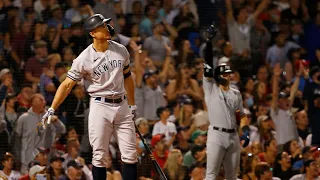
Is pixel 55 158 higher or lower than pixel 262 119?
lower

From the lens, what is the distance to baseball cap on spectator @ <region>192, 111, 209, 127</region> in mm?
14844

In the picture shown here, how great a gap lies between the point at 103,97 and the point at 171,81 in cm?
560


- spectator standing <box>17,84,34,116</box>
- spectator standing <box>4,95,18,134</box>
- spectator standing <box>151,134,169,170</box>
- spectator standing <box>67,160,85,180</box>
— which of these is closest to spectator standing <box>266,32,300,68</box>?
spectator standing <box>151,134,169,170</box>

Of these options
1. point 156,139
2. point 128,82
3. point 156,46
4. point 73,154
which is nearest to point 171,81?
point 156,46

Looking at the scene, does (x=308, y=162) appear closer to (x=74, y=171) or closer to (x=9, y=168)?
(x=74, y=171)

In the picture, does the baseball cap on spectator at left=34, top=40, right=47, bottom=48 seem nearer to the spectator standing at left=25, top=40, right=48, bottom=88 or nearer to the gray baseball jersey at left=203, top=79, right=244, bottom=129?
the spectator standing at left=25, top=40, right=48, bottom=88

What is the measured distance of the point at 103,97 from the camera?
10211 millimetres

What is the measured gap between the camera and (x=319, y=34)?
17.2 m

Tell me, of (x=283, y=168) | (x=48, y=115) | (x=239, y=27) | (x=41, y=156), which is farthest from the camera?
(x=239, y=27)

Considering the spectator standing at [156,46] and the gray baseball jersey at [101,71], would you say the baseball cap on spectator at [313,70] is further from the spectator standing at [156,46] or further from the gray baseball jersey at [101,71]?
the gray baseball jersey at [101,71]

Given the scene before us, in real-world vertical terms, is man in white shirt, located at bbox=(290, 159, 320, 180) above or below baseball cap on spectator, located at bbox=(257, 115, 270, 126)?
below

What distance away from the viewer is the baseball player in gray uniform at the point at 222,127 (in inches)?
464

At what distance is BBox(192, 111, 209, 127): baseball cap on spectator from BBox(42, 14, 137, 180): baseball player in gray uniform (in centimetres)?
464

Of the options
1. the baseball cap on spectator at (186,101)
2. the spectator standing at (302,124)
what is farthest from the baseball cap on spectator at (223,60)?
the spectator standing at (302,124)
